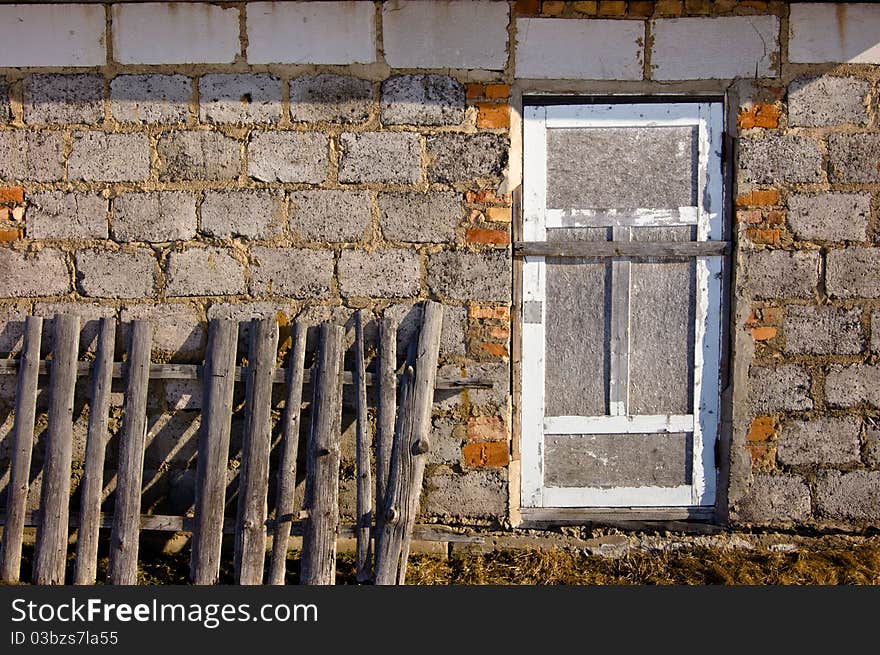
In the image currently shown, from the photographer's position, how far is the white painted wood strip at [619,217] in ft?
11.6

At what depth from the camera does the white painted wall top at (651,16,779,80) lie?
339 cm

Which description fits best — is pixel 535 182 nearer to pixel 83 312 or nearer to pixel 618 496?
pixel 618 496

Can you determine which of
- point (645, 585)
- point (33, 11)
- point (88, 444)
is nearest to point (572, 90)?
point (645, 585)

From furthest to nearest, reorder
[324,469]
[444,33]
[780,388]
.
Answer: [780,388]
[444,33]
[324,469]

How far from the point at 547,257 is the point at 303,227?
3.98 ft

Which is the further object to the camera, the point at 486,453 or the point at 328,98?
the point at 486,453

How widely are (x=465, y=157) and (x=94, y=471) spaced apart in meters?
2.27

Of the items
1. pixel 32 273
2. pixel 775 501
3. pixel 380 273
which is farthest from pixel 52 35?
pixel 775 501

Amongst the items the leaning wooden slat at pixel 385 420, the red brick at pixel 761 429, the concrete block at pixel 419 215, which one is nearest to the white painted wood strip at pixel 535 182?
the concrete block at pixel 419 215

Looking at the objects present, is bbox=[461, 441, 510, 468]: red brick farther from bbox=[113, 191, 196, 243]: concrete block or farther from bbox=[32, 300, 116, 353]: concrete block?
bbox=[32, 300, 116, 353]: concrete block

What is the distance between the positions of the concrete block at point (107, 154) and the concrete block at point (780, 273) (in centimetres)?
295

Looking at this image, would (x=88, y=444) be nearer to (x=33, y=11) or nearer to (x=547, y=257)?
(x=33, y=11)

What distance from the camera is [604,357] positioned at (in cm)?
360

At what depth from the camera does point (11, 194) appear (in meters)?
3.41
